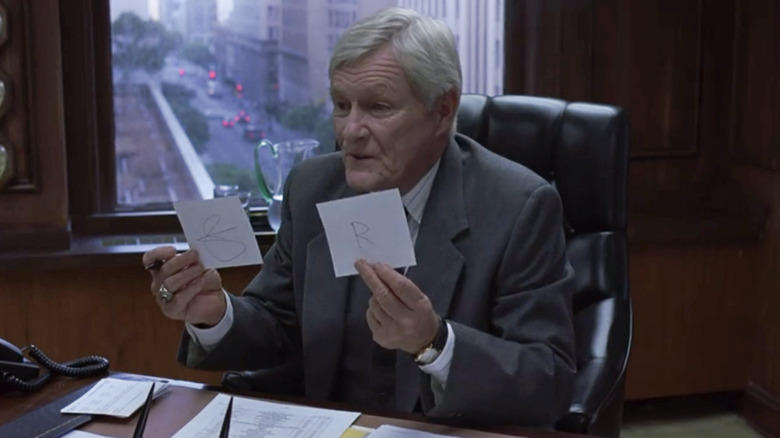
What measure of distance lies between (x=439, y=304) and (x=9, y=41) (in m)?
1.64

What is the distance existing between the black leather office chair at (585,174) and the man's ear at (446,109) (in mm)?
397

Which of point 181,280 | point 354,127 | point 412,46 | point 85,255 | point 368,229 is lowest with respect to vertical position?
point 85,255

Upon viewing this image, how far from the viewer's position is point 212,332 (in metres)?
1.60

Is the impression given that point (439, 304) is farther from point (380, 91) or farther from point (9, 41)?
point (9, 41)

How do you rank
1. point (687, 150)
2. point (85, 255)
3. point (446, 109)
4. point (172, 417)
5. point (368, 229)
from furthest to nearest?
point (687, 150) → point (85, 255) → point (446, 109) → point (172, 417) → point (368, 229)

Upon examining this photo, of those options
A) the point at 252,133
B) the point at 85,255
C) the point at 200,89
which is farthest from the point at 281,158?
the point at 85,255

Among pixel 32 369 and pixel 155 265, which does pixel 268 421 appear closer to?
pixel 155 265

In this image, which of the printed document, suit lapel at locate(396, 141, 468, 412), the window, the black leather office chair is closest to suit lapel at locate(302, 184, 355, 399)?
suit lapel at locate(396, 141, 468, 412)

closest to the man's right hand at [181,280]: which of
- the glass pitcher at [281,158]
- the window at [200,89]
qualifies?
the glass pitcher at [281,158]

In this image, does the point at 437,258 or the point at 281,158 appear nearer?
the point at 437,258

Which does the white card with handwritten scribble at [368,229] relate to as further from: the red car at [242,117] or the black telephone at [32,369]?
the red car at [242,117]

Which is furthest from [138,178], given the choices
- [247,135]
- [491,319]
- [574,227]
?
[491,319]

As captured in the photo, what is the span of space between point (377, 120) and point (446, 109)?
0.15 metres

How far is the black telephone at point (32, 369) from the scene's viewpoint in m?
1.49
